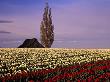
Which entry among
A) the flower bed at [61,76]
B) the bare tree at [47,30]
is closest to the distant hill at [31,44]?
the bare tree at [47,30]

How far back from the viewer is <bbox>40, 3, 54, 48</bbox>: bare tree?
6894 centimetres

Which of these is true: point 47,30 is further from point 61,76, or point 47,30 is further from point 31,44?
point 61,76

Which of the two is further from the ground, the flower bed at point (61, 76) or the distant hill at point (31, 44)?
the distant hill at point (31, 44)

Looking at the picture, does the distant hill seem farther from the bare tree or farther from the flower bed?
the flower bed

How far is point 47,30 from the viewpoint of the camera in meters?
70.2

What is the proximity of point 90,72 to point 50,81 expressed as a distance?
3777mm

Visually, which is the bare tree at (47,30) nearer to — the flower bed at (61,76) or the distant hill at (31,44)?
the distant hill at (31,44)

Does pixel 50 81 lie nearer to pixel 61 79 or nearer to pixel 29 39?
pixel 61 79

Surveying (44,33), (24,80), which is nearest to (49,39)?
(44,33)

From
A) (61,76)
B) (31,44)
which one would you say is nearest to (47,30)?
(31,44)

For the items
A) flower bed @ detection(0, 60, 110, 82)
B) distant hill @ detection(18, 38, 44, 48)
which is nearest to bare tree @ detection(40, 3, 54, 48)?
distant hill @ detection(18, 38, 44, 48)

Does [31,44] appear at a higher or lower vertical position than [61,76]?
higher

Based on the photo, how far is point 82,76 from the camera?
47.8 ft

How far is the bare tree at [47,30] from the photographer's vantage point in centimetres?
6894
